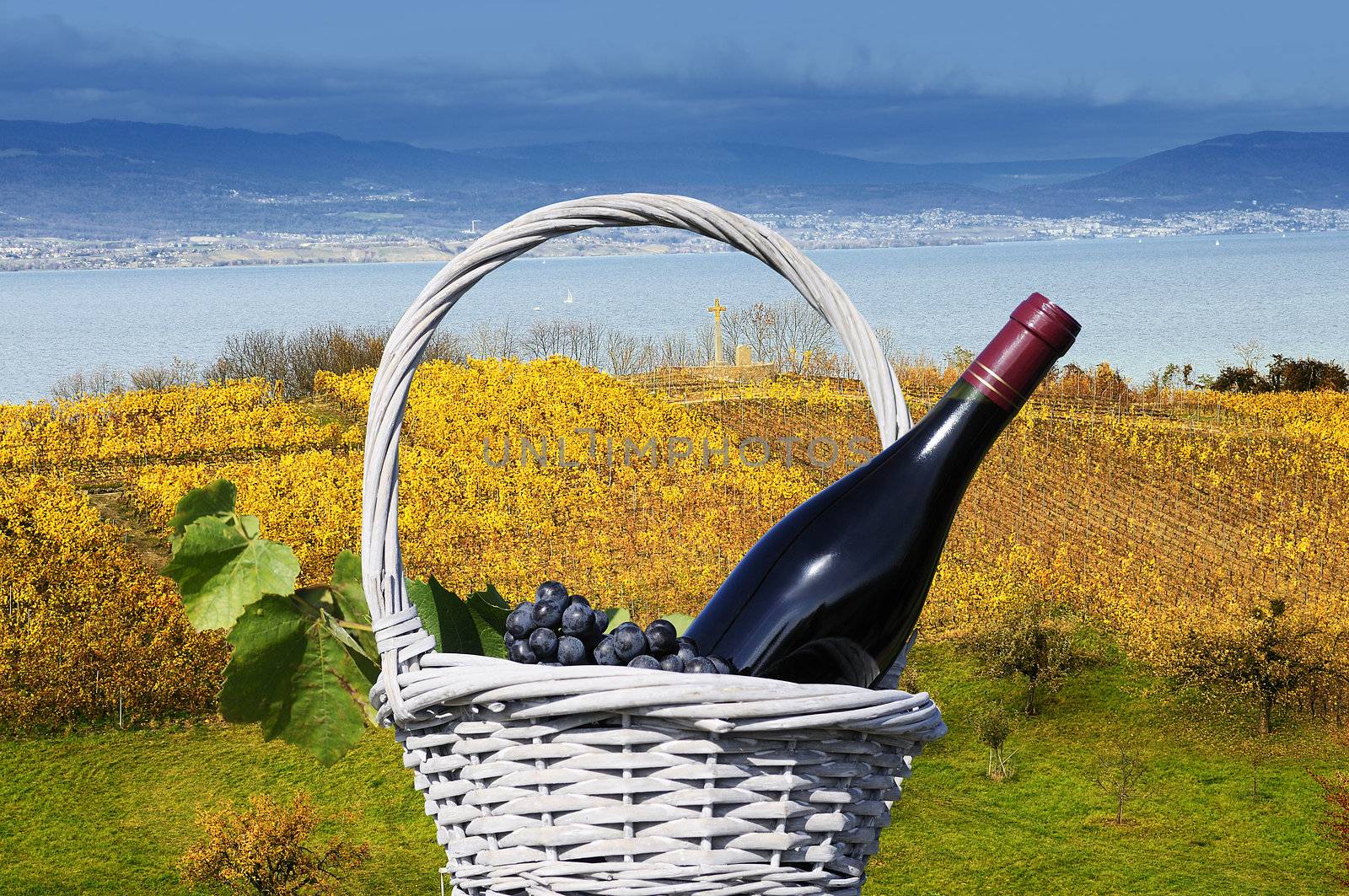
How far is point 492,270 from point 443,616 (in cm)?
30

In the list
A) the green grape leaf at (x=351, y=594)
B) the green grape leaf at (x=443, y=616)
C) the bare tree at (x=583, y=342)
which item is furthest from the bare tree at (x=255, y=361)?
the green grape leaf at (x=443, y=616)

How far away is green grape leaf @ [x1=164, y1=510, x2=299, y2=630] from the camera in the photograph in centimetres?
114

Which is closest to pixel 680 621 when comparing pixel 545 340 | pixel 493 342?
pixel 493 342

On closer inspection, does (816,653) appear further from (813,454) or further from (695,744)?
(813,454)

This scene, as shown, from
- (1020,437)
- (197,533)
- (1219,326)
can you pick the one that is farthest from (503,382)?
(1219,326)

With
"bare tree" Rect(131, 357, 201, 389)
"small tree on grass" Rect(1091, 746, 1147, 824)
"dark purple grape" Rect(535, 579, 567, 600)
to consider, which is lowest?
"small tree on grass" Rect(1091, 746, 1147, 824)

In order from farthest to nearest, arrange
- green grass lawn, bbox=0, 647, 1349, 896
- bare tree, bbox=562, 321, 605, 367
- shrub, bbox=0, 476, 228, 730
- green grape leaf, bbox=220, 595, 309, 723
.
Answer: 1. bare tree, bbox=562, 321, 605, 367
2. shrub, bbox=0, 476, 228, 730
3. green grass lawn, bbox=0, 647, 1349, 896
4. green grape leaf, bbox=220, 595, 309, 723

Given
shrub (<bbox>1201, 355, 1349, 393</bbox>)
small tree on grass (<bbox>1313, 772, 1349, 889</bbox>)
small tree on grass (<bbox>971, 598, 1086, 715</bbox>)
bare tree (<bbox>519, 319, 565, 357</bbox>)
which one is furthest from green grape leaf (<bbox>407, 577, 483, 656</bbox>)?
shrub (<bbox>1201, 355, 1349, 393</bbox>)

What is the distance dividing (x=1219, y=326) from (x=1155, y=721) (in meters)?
30.1

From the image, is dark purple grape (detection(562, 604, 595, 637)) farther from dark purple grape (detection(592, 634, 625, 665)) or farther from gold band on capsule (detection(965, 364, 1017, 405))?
gold band on capsule (detection(965, 364, 1017, 405))

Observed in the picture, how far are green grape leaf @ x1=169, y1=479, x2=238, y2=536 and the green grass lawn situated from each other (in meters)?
4.22

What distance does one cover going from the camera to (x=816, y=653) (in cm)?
119

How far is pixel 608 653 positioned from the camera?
3.08 feet

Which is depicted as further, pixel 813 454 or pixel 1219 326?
pixel 1219 326
